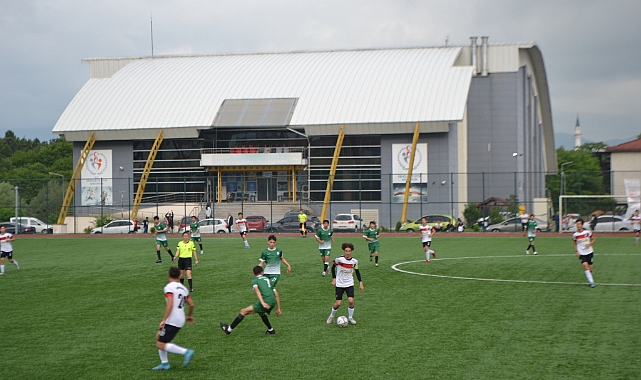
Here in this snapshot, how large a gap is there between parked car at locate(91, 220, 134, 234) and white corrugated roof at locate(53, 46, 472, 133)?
13358mm

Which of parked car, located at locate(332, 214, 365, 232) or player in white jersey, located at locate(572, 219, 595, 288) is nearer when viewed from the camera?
player in white jersey, located at locate(572, 219, 595, 288)

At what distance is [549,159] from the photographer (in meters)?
101

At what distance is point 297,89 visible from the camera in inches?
2864

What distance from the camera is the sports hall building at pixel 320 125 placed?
220 feet

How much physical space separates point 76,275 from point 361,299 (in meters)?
13.0

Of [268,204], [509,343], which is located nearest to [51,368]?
[509,343]

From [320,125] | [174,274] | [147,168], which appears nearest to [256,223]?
[320,125]

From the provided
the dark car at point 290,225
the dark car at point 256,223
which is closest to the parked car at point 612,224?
the dark car at point 290,225

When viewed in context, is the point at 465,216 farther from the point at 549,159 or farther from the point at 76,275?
the point at 549,159

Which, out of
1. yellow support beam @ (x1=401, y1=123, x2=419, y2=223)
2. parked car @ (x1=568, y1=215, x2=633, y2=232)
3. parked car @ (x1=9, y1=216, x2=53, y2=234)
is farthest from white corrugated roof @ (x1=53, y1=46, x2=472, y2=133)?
parked car @ (x1=568, y1=215, x2=633, y2=232)

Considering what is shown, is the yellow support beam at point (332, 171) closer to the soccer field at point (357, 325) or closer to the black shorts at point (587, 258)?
the soccer field at point (357, 325)

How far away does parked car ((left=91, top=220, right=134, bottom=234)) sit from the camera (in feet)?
197

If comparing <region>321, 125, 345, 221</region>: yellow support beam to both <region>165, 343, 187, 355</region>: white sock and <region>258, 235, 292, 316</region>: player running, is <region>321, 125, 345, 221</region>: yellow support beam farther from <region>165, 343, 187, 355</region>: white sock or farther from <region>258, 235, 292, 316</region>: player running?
<region>165, 343, 187, 355</region>: white sock

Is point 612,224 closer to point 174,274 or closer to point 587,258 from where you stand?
point 587,258
